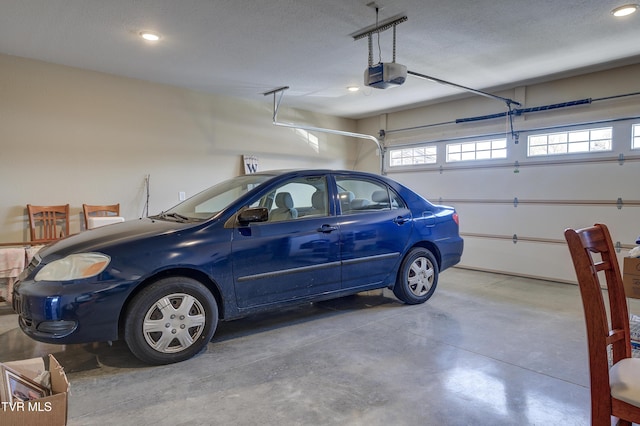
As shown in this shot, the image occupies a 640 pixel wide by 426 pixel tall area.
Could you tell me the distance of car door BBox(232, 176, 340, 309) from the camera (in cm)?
277

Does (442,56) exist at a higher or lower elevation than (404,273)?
higher

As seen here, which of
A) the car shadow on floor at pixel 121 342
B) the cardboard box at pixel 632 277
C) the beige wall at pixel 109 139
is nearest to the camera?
the cardboard box at pixel 632 277

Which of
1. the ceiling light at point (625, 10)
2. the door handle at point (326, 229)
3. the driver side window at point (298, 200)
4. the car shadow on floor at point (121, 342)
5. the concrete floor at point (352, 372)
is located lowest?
the concrete floor at point (352, 372)

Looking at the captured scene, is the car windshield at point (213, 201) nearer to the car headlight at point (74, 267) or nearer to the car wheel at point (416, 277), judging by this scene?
the car headlight at point (74, 267)

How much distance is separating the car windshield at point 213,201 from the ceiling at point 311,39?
1.35m

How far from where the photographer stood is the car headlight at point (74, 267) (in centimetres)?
225

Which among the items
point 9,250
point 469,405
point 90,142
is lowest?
point 469,405

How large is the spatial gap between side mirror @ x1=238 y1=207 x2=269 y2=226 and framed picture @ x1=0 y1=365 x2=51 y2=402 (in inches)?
58.6

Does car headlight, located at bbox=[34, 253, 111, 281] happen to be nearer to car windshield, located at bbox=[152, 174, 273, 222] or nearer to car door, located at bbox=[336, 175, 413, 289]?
car windshield, located at bbox=[152, 174, 273, 222]

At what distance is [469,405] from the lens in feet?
6.62

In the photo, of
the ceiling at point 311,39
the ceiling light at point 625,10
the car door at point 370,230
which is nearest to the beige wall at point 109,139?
the ceiling at point 311,39

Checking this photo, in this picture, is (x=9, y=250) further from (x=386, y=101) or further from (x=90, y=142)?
(x=386, y=101)

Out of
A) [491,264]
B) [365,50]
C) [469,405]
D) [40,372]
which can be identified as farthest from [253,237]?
[491,264]

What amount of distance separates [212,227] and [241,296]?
21.5 inches
